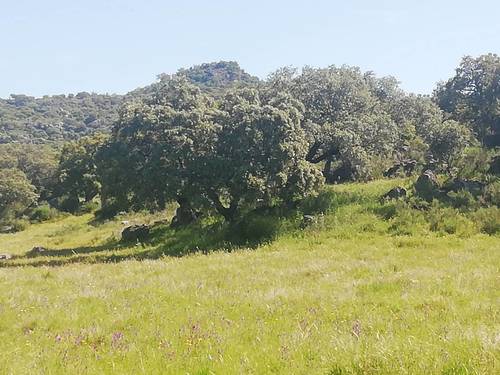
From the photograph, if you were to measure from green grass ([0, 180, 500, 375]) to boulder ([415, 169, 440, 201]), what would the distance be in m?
5.19

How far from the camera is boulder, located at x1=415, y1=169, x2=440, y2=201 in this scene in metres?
28.2

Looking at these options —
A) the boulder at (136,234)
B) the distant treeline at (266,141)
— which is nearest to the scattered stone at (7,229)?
the distant treeline at (266,141)

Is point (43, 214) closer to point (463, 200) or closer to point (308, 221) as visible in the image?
point (308, 221)

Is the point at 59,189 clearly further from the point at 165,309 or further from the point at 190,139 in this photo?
the point at 165,309

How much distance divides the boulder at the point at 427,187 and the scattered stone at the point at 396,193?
81cm

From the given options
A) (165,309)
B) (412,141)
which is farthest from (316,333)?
(412,141)

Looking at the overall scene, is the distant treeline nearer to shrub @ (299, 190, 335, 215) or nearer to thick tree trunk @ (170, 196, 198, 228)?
thick tree trunk @ (170, 196, 198, 228)

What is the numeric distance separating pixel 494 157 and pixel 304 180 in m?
13.9

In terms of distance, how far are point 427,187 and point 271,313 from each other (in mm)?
21270

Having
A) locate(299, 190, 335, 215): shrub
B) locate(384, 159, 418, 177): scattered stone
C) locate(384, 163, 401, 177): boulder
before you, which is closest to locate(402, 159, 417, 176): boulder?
locate(384, 159, 418, 177): scattered stone

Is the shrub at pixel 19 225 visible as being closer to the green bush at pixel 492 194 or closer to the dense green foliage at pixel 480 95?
the dense green foliage at pixel 480 95

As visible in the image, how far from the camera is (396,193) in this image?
94.1 ft

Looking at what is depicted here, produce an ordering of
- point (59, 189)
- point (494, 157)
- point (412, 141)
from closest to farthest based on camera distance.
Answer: point (494, 157), point (412, 141), point (59, 189)

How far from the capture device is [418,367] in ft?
18.2
